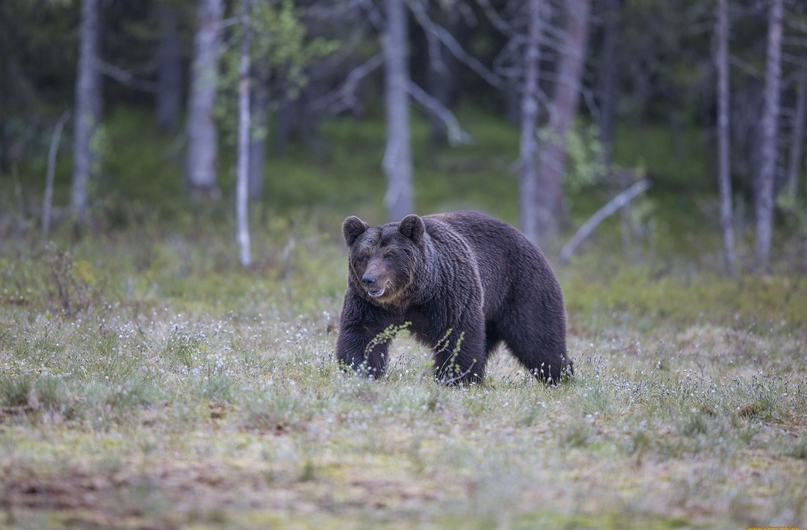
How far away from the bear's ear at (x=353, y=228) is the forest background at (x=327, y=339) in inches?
46.7

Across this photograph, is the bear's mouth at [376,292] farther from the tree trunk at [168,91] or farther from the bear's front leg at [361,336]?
the tree trunk at [168,91]

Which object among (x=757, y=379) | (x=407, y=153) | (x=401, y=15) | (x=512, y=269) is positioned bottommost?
(x=757, y=379)

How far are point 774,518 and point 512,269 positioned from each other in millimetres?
4332

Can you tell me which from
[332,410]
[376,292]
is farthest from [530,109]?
[332,410]

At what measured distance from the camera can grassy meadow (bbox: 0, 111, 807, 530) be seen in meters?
4.75

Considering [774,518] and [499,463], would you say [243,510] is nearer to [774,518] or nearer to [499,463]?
[499,463]

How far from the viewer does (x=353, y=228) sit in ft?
26.2

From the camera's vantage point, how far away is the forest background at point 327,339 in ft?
16.3

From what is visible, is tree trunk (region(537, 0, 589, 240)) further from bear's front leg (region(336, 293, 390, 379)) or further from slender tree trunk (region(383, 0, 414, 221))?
bear's front leg (region(336, 293, 390, 379))

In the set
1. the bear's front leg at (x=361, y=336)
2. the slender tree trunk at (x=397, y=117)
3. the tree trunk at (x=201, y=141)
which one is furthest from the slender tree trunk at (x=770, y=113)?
the tree trunk at (x=201, y=141)

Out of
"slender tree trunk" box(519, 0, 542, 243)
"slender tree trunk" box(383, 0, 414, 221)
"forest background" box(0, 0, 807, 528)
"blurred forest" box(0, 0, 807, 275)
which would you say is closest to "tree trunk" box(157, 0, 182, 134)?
"blurred forest" box(0, 0, 807, 275)

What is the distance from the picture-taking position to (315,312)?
11.6 meters

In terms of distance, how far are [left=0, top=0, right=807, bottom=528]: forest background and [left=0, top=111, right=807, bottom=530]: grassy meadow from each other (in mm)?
30

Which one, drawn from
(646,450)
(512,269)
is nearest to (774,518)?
(646,450)
